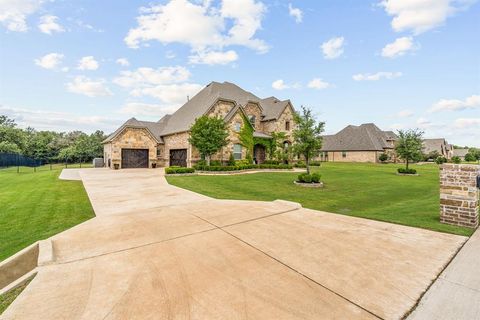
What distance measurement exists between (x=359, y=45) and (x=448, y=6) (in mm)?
6839

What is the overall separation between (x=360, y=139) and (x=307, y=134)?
37.6 meters

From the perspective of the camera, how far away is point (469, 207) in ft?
17.8

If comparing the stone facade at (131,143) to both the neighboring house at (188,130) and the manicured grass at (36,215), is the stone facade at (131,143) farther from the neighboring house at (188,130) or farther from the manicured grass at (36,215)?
the manicured grass at (36,215)

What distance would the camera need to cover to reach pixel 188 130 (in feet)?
75.7

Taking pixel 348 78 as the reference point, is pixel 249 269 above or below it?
below

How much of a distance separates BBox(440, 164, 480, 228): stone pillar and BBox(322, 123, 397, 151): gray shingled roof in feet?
141

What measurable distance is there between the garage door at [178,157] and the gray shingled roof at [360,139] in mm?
36437

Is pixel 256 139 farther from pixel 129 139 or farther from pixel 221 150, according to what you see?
pixel 129 139

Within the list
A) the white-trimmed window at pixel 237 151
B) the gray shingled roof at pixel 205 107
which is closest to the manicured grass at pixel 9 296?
the white-trimmed window at pixel 237 151

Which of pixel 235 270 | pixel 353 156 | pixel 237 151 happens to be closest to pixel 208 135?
pixel 237 151

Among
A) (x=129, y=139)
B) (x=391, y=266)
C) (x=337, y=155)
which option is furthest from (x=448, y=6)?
(x=337, y=155)

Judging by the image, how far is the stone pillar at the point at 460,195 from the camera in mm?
5410

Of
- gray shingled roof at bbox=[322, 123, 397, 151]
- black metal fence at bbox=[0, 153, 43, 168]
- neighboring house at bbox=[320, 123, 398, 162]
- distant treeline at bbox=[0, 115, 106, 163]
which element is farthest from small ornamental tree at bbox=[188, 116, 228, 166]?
gray shingled roof at bbox=[322, 123, 397, 151]

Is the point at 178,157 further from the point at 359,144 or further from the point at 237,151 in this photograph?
the point at 359,144
